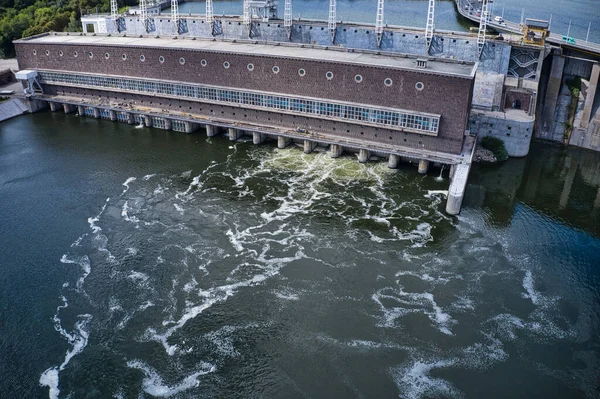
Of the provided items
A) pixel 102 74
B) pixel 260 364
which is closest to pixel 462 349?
pixel 260 364

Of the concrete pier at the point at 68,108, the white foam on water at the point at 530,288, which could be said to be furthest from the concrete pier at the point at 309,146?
the concrete pier at the point at 68,108

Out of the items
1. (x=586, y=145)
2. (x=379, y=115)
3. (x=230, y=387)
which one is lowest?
(x=230, y=387)

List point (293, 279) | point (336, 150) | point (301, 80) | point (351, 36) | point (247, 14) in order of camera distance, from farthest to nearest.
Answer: point (247, 14), point (351, 36), point (301, 80), point (336, 150), point (293, 279)

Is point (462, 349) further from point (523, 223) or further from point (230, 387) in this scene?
point (523, 223)

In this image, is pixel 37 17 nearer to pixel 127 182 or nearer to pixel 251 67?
pixel 251 67

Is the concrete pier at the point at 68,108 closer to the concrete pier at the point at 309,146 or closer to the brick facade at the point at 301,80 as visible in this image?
the brick facade at the point at 301,80

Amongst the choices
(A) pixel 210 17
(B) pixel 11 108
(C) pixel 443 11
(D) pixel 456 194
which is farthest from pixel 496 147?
(C) pixel 443 11
